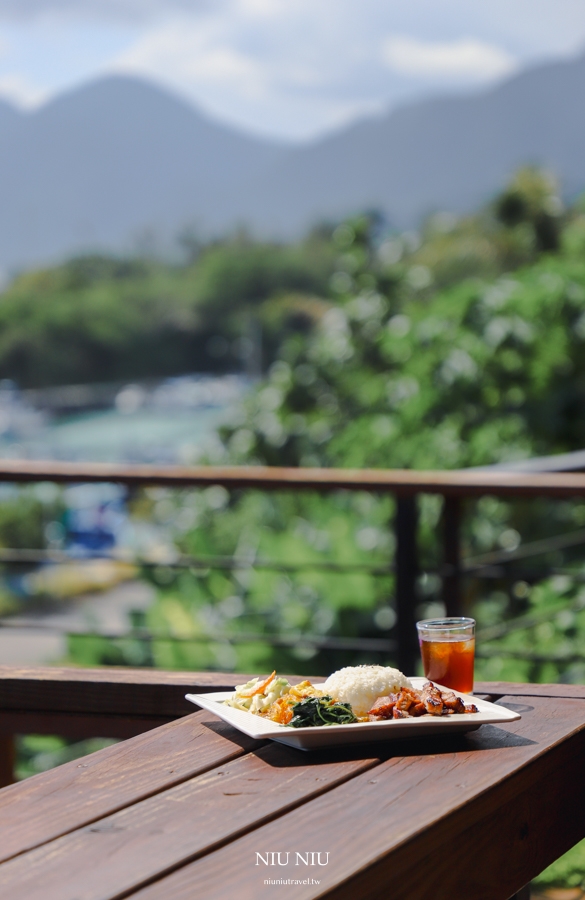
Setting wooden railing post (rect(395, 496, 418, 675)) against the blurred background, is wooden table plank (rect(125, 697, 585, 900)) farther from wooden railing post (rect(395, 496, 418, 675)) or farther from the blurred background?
wooden railing post (rect(395, 496, 418, 675))

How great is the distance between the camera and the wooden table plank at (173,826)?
639mm

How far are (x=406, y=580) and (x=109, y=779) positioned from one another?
129 cm

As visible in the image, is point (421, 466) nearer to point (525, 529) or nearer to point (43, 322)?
point (525, 529)

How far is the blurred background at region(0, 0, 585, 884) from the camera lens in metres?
3.15

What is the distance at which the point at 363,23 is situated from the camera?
4462 centimetres

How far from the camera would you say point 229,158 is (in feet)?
113

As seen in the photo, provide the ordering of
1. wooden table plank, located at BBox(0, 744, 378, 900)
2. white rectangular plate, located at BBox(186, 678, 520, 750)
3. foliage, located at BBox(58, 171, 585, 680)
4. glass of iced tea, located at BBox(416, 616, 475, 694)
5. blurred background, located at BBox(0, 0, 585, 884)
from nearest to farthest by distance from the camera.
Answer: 1. wooden table plank, located at BBox(0, 744, 378, 900)
2. white rectangular plate, located at BBox(186, 678, 520, 750)
3. glass of iced tea, located at BBox(416, 616, 475, 694)
4. foliage, located at BBox(58, 171, 585, 680)
5. blurred background, located at BBox(0, 0, 585, 884)

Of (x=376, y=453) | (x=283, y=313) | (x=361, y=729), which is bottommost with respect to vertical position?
(x=376, y=453)

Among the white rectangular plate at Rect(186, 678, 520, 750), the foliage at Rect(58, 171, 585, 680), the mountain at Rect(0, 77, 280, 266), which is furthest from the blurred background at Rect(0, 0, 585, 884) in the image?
the white rectangular plate at Rect(186, 678, 520, 750)

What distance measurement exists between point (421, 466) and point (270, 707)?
15.5 ft

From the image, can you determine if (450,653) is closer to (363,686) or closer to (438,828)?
(363,686)

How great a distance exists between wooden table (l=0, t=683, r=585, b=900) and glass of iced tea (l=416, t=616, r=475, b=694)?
66mm

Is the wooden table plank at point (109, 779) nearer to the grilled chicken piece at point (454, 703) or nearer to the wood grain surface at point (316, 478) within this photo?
the grilled chicken piece at point (454, 703)

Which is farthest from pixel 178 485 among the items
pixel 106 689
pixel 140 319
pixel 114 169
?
pixel 114 169
